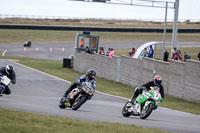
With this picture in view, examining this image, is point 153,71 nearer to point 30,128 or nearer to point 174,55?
point 174,55

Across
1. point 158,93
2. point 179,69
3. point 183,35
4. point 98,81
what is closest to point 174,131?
point 158,93

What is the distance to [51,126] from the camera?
10.1 m

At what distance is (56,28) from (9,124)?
67.2 meters

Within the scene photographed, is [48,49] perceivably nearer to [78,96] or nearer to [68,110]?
[78,96]

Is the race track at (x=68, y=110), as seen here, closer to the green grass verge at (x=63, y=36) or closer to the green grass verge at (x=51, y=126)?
the green grass verge at (x=51, y=126)

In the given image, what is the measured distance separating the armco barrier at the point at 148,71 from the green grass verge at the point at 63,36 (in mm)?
37484

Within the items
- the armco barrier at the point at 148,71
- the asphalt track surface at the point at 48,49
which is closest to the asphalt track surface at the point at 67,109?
the armco barrier at the point at 148,71

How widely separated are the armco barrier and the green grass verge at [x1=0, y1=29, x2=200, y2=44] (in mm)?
37484

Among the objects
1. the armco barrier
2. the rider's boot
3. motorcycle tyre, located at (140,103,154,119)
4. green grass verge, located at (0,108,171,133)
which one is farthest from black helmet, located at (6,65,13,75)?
the armco barrier

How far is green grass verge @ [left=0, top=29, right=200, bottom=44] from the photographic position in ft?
237

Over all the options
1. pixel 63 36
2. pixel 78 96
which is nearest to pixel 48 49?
pixel 63 36

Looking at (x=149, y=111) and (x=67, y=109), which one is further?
(x=67, y=109)

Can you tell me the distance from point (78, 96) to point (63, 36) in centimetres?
6332

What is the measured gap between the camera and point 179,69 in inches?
895
